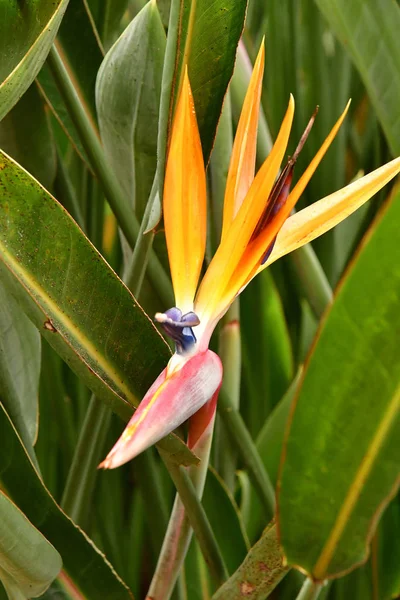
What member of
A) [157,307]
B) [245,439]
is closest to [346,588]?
[245,439]

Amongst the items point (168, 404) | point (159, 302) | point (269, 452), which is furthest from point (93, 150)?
point (269, 452)

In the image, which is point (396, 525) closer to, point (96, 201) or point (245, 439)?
point (245, 439)

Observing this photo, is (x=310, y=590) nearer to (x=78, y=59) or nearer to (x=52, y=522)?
(x=52, y=522)

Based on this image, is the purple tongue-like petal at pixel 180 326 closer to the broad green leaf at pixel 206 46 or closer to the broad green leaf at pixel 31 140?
the broad green leaf at pixel 206 46

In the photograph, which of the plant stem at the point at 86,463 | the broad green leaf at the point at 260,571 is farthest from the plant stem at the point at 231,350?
the broad green leaf at the point at 260,571

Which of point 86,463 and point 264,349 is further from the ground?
point 86,463

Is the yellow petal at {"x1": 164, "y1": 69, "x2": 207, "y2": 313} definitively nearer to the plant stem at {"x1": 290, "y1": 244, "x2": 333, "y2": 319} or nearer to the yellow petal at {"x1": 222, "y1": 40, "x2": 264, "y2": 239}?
the yellow petal at {"x1": 222, "y1": 40, "x2": 264, "y2": 239}
